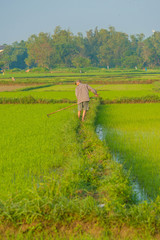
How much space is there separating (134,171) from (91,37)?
222 ft

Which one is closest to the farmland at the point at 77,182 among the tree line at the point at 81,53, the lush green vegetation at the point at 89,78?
the lush green vegetation at the point at 89,78

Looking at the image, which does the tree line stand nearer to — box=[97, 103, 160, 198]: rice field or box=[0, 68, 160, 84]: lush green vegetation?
box=[0, 68, 160, 84]: lush green vegetation

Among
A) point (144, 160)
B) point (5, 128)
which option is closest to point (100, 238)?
point (144, 160)

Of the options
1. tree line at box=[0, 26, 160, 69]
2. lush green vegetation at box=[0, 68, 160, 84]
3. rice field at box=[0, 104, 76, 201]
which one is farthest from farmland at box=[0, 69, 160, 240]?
tree line at box=[0, 26, 160, 69]

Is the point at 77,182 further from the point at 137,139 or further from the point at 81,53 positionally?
the point at 81,53

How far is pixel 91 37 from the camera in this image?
69375mm

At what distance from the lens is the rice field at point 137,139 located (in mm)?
4296

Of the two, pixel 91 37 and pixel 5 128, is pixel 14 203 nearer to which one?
pixel 5 128

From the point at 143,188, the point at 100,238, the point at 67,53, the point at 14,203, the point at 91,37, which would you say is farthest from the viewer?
the point at 91,37

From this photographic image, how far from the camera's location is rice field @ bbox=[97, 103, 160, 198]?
169 inches

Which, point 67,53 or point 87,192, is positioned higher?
point 67,53

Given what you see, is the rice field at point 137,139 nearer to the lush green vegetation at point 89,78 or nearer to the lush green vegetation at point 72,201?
the lush green vegetation at point 72,201

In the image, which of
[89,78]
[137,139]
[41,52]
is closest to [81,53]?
[41,52]

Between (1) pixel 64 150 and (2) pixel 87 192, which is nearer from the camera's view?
(2) pixel 87 192
